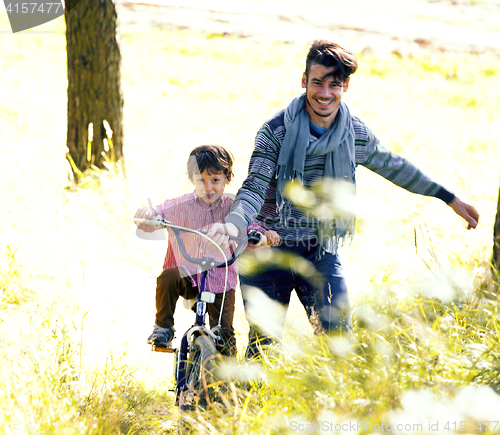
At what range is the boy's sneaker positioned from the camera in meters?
3.51

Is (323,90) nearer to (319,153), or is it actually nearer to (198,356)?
(319,153)

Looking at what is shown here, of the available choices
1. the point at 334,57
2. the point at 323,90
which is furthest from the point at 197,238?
the point at 334,57

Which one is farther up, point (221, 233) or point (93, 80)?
point (93, 80)

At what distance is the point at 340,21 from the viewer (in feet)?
60.8

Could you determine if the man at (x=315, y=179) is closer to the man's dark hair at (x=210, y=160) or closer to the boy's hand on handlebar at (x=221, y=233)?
the boy's hand on handlebar at (x=221, y=233)

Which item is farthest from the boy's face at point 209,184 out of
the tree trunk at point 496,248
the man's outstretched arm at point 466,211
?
the tree trunk at point 496,248

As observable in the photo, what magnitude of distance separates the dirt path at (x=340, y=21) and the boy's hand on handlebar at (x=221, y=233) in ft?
38.7

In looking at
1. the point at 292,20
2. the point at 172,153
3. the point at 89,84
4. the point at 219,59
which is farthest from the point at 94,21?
the point at 292,20

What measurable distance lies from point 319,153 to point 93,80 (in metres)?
4.41

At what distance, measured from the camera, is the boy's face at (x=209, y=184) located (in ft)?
11.0

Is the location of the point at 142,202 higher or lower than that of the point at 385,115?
lower

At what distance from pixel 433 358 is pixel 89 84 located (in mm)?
5324

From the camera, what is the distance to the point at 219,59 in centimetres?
1438

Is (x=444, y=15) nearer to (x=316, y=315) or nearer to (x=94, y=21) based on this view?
(x=94, y=21)
